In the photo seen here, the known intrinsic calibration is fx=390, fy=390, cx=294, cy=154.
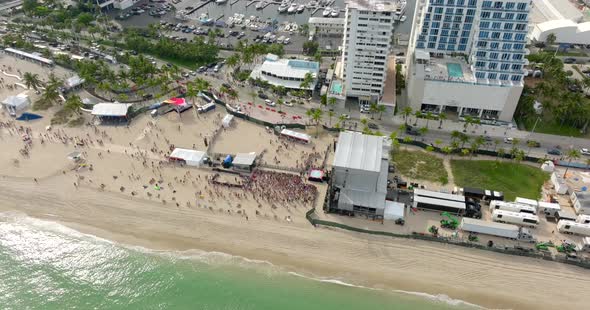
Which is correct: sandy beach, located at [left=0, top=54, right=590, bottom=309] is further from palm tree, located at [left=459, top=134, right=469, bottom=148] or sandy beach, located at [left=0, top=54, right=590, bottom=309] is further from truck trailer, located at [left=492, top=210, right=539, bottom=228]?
palm tree, located at [left=459, top=134, right=469, bottom=148]

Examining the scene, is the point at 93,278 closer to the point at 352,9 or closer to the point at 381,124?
the point at 381,124

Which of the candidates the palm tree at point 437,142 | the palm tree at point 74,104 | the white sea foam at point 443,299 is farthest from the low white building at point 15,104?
the palm tree at point 437,142

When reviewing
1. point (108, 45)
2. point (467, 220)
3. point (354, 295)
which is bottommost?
point (354, 295)

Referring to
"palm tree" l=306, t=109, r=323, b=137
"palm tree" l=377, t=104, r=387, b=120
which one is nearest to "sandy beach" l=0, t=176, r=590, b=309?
"palm tree" l=306, t=109, r=323, b=137

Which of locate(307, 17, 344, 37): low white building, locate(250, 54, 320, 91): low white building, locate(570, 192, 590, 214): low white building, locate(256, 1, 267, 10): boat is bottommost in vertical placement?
locate(570, 192, 590, 214): low white building

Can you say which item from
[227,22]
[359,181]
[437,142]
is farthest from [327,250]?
[227,22]

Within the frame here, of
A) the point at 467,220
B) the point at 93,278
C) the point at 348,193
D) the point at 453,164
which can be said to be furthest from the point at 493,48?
the point at 93,278
